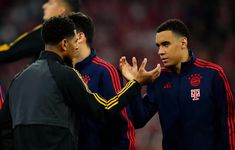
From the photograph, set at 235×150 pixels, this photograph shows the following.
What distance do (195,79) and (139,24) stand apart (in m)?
5.65

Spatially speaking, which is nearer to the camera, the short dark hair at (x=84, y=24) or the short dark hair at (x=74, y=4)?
the short dark hair at (x=84, y=24)

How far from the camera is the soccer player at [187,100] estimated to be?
521cm

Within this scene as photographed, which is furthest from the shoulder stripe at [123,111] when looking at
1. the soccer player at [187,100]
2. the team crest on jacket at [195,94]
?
the team crest on jacket at [195,94]

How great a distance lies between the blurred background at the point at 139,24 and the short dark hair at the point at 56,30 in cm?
569

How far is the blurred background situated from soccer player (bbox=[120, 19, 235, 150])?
15.5 ft

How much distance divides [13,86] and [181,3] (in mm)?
Answer: 6880

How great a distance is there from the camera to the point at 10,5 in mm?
11516

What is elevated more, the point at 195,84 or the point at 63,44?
the point at 63,44

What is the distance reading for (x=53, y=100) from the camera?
4387 mm

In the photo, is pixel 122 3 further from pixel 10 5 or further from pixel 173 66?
pixel 173 66

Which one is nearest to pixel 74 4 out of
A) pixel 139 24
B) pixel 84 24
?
pixel 84 24

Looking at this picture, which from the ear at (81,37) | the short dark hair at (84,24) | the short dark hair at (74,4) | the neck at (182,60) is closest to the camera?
the ear at (81,37)

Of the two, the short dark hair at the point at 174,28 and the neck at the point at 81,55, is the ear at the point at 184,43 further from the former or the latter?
the neck at the point at 81,55

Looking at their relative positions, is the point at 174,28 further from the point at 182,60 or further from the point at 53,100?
the point at 53,100
